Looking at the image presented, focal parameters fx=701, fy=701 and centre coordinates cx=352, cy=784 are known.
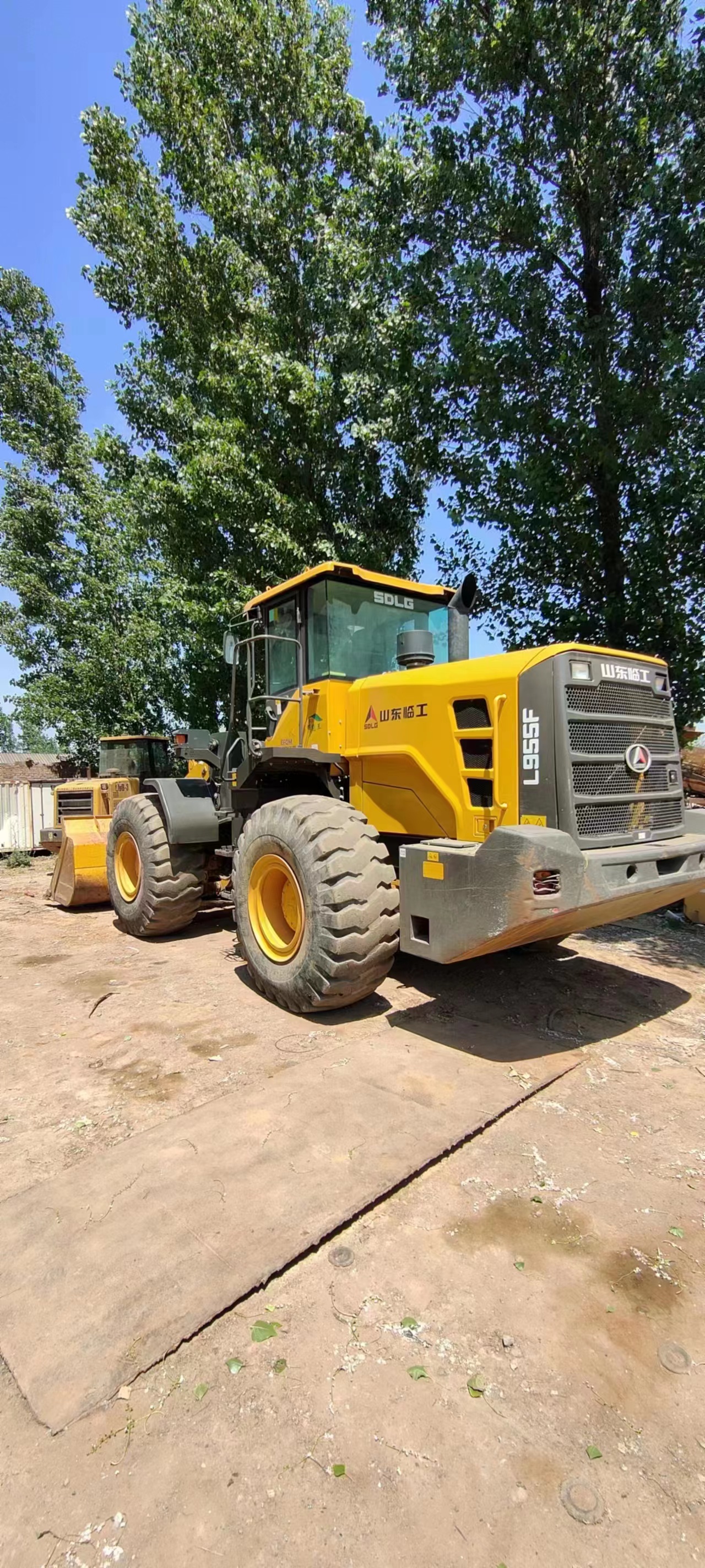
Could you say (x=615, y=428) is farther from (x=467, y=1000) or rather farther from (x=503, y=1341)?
(x=503, y=1341)

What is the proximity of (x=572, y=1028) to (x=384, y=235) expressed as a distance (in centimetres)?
1163

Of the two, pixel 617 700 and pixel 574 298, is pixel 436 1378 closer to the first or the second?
pixel 617 700

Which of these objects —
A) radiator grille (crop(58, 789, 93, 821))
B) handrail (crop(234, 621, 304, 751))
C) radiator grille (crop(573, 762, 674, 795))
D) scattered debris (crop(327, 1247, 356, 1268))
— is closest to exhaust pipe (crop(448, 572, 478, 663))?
handrail (crop(234, 621, 304, 751))

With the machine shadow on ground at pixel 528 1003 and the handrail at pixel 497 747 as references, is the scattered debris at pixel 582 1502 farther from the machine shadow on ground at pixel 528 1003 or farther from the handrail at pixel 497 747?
the handrail at pixel 497 747

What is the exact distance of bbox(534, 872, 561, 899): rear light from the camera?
331 centimetres

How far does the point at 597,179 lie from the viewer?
8.92 m

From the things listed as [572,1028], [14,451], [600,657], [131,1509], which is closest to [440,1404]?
[131,1509]

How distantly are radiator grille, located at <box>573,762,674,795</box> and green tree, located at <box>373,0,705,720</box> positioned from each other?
541 cm

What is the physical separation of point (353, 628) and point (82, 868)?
474 cm

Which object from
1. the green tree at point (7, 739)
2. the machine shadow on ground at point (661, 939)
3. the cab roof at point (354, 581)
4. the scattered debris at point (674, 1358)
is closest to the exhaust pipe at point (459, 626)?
the cab roof at point (354, 581)

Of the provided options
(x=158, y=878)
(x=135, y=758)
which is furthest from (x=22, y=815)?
(x=158, y=878)

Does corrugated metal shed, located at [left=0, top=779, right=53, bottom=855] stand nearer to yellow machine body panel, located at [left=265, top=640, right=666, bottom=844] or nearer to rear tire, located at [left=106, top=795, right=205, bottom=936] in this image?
rear tire, located at [left=106, top=795, right=205, bottom=936]

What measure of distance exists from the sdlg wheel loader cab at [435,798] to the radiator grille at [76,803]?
579 cm

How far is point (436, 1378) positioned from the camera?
1.88 m
